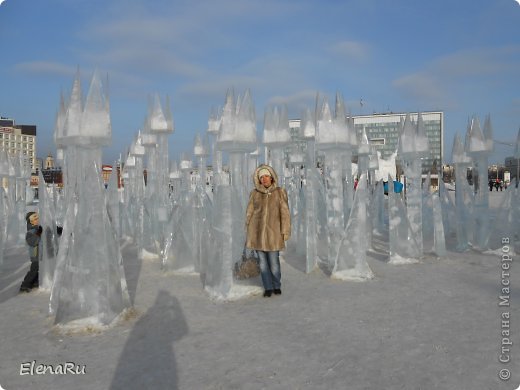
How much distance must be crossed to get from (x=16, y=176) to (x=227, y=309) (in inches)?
505

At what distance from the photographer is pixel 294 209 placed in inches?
394

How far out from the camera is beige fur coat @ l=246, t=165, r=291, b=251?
524cm

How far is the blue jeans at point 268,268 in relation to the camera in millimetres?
5281

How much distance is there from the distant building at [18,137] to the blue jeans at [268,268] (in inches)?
2831

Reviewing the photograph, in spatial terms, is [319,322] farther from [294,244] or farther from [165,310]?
[294,244]

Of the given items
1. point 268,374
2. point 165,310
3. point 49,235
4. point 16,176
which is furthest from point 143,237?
point 16,176

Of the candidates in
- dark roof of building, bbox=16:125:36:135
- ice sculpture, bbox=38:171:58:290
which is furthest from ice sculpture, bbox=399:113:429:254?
dark roof of building, bbox=16:125:36:135

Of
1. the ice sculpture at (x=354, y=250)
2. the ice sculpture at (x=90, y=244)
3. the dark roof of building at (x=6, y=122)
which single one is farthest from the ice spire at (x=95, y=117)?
the dark roof of building at (x=6, y=122)

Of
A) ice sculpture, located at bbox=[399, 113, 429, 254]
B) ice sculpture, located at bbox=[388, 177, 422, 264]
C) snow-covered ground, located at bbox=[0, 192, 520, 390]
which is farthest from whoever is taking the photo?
ice sculpture, located at bbox=[399, 113, 429, 254]

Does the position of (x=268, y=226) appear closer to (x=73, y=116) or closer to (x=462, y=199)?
(x=73, y=116)

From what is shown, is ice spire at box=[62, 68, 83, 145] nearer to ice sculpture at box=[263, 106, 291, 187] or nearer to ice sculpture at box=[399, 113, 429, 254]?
ice sculpture at box=[263, 106, 291, 187]

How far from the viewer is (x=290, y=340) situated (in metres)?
3.72

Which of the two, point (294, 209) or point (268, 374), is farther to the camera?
point (294, 209)

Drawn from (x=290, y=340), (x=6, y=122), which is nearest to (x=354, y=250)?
(x=290, y=340)
